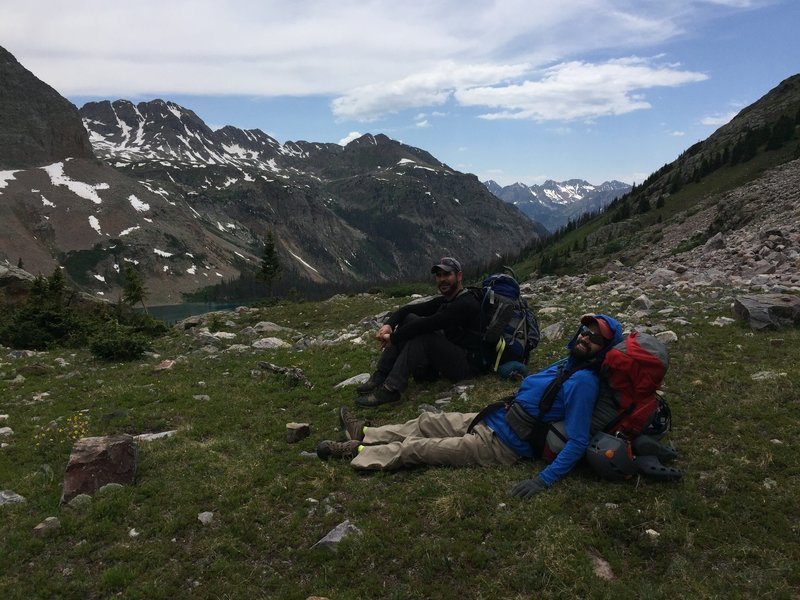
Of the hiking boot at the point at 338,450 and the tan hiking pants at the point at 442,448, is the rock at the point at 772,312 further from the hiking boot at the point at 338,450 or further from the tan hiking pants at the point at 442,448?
the hiking boot at the point at 338,450

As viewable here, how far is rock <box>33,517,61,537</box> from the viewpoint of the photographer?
7242 millimetres

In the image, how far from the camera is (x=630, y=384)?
7297 mm

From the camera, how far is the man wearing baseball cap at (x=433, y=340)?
11258mm

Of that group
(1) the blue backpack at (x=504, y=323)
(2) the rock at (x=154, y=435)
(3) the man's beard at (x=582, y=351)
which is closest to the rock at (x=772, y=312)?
(1) the blue backpack at (x=504, y=323)

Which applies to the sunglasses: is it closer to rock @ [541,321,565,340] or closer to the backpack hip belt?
the backpack hip belt

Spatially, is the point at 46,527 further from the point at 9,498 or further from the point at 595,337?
the point at 595,337

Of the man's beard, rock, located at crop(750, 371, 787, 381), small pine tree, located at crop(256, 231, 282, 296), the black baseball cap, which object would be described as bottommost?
small pine tree, located at crop(256, 231, 282, 296)

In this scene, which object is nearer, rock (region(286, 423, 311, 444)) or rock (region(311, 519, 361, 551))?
rock (region(311, 519, 361, 551))

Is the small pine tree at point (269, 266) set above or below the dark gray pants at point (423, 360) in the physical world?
below

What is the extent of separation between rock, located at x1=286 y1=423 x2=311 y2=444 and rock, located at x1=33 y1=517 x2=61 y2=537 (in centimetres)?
419

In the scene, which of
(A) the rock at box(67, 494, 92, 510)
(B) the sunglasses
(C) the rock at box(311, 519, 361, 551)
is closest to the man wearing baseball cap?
(B) the sunglasses

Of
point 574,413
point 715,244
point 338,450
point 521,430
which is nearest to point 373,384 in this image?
point 338,450

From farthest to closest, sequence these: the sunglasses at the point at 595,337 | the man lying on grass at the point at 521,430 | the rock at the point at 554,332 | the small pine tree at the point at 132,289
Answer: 1. the small pine tree at the point at 132,289
2. the rock at the point at 554,332
3. the sunglasses at the point at 595,337
4. the man lying on grass at the point at 521,430

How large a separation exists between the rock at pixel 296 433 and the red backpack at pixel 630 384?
19.7 feet
